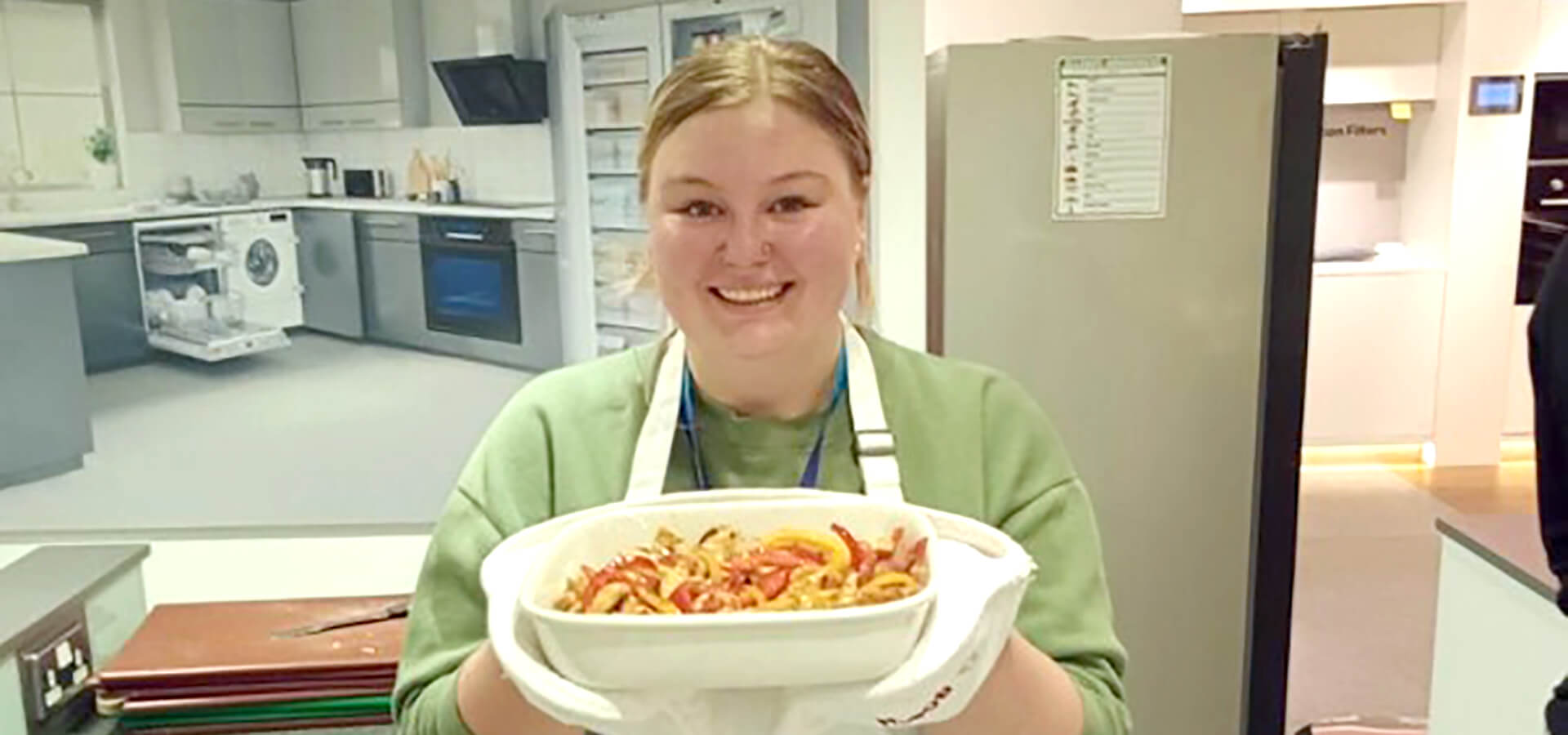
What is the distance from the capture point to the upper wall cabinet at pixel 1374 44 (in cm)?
463

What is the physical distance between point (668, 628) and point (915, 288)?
1654 mm

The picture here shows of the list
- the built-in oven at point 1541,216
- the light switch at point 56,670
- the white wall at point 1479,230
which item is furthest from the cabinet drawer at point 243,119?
the built-in oven at point 1541,216

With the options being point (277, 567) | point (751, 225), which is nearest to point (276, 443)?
point (277, 567)

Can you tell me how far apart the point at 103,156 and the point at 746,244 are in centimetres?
201

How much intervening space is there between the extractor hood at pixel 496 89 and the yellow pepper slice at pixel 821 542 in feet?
6.14

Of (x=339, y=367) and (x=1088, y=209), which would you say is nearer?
(x=1088, y=209)

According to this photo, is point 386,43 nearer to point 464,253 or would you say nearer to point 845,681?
point 464,253

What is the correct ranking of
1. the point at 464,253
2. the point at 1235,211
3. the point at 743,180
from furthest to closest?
1. the point at 464,253
2. the point at 1235,211
3. the point at 743,180

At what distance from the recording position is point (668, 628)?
60 cm

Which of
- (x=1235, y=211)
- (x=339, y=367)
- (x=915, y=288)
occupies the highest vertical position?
(x=1235, y=211)

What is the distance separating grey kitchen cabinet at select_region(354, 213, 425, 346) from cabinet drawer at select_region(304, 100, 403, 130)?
0.20 metres

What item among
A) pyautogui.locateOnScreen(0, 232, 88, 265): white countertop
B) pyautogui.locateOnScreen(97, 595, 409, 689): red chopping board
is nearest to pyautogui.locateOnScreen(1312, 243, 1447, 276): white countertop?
pyautogui.locateOnScreen(0, 232, 88, 265): white countertop

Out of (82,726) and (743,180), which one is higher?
(743,180)

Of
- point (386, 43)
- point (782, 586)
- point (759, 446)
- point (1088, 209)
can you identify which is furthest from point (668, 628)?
point (386, 43)
